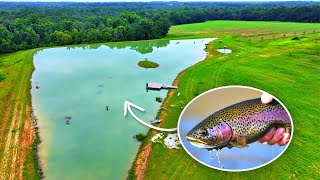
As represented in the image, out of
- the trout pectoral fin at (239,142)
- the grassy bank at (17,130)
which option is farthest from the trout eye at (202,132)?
the grassy bank at (17,130)

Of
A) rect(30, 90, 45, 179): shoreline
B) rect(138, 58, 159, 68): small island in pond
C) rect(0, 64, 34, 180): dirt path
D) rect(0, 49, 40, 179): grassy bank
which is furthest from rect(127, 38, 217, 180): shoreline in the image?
rect(138, 58, 159, 68): small island in pond

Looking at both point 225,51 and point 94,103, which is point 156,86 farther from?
point 225,51

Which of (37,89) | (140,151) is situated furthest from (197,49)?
(140,151)

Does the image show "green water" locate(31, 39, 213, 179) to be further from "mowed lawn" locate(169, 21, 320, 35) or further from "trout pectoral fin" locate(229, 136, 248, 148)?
"mowed lawn" locate(169, 21, 320, 35)

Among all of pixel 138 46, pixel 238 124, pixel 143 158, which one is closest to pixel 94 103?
pixel 143 158

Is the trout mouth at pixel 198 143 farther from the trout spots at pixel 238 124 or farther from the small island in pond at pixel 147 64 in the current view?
the small island in pond at pixel 147 64

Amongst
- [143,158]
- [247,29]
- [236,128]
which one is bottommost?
[247,29]
